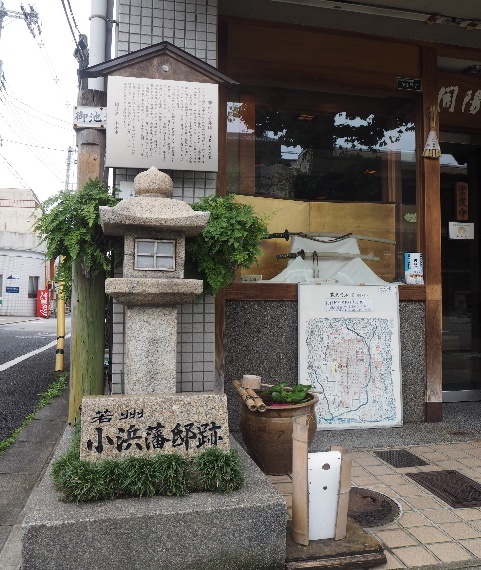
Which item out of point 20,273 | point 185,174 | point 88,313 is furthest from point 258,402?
point 20,273

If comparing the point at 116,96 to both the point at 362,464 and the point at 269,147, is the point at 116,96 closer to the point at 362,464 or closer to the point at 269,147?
the point at 269,147

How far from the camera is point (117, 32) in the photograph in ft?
17.6

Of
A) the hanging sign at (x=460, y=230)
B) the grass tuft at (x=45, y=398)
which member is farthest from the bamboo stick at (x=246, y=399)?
the hanging sign at (x=460, y=230)

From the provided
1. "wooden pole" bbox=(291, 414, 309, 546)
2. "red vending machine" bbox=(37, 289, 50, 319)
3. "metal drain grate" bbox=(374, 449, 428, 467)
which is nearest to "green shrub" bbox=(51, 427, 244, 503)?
"wooden pole" bbox=(291, 414, 309, 546)

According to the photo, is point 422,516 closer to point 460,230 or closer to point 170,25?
point 460,230

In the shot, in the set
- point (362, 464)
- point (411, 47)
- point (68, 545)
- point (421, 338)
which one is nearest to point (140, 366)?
point (68, 545)

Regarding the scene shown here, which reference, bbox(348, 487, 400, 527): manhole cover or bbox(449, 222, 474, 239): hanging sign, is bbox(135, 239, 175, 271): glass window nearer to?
bbox(348, 487, 400, 527): manhole cover

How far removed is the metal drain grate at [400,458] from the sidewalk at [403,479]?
8cm

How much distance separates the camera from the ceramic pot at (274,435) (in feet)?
14.9

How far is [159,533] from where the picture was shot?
9.91 feet

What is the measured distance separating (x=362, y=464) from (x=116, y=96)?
4.54 meters

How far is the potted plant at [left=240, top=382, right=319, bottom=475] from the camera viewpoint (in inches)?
179

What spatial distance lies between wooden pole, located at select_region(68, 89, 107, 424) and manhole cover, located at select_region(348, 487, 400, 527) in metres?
2.70

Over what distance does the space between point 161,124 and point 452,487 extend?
14.9ft
